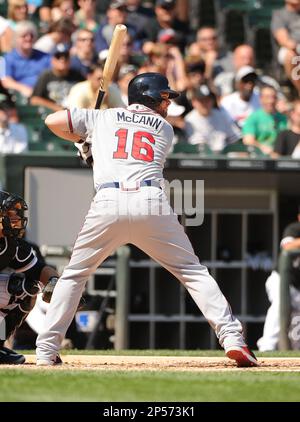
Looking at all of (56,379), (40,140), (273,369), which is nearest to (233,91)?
(40,140)

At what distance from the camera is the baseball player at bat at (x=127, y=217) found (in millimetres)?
6809

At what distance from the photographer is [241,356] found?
7066 mm

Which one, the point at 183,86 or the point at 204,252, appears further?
the point at 183,86

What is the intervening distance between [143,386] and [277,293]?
5932 mm

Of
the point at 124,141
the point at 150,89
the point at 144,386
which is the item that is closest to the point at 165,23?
the point at 150,89

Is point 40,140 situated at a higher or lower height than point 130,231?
higher

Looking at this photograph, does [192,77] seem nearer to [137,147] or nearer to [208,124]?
[208,124]

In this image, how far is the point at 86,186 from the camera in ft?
37.6

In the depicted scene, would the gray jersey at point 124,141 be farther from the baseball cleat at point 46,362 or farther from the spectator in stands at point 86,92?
the spectator in stands at point 86,92

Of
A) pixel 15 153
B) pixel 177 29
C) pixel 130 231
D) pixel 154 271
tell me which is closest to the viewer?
pixel 130 231

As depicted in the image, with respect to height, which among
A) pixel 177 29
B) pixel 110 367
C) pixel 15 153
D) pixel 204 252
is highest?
pixel 177 29

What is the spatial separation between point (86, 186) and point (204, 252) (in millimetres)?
1659

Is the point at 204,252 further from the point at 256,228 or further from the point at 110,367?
the point at 110,367

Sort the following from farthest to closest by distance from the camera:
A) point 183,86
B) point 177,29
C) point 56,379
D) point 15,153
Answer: point 177,29 < point 183,86 < point 15,153 < point 56,379
